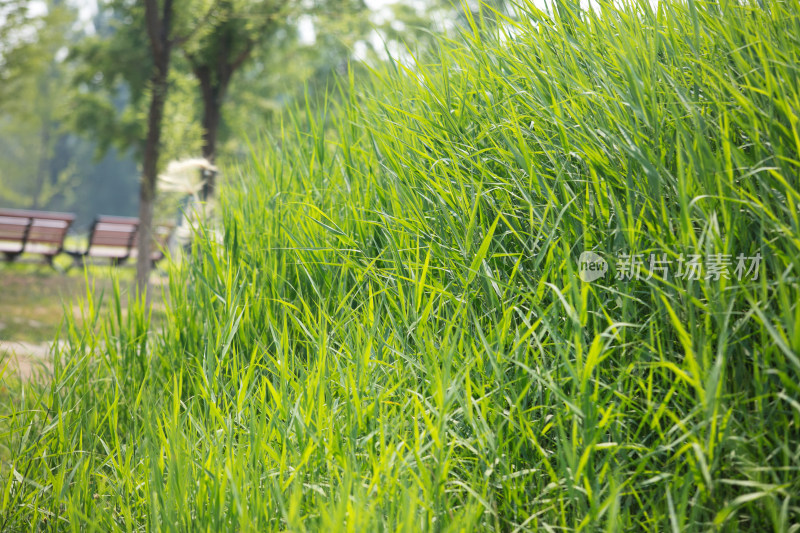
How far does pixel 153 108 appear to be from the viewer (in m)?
7.46

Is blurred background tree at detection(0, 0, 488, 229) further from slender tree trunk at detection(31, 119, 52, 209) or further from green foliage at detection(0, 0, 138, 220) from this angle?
slender tree trunk at detection(31, 119, 52, 209)

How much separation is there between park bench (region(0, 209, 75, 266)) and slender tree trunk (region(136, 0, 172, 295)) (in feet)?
17.0

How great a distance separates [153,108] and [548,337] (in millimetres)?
7275

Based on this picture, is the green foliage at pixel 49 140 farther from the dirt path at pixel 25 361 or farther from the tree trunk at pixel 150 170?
the dirt path at pixel 25 361

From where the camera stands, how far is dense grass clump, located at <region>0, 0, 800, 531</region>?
1.35 metres

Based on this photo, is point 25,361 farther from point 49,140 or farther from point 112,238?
point 49,140

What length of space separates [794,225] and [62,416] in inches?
98.2

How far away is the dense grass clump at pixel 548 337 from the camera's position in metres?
1.35

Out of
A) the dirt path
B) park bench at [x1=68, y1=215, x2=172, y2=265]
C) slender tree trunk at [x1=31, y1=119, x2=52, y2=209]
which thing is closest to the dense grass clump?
the dirt path

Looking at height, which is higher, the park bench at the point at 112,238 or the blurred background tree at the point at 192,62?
the blurred background tree at the point at 192,62

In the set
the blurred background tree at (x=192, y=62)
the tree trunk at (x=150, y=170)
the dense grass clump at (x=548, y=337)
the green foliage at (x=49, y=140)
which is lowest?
the dense grass clump at (x=548, y=337)

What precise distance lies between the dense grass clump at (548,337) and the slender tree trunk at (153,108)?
516 cm

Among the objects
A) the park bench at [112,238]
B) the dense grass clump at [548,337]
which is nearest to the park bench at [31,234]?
A: the park bench at [112,238]

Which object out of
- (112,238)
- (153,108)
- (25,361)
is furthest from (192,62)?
(25,361)
